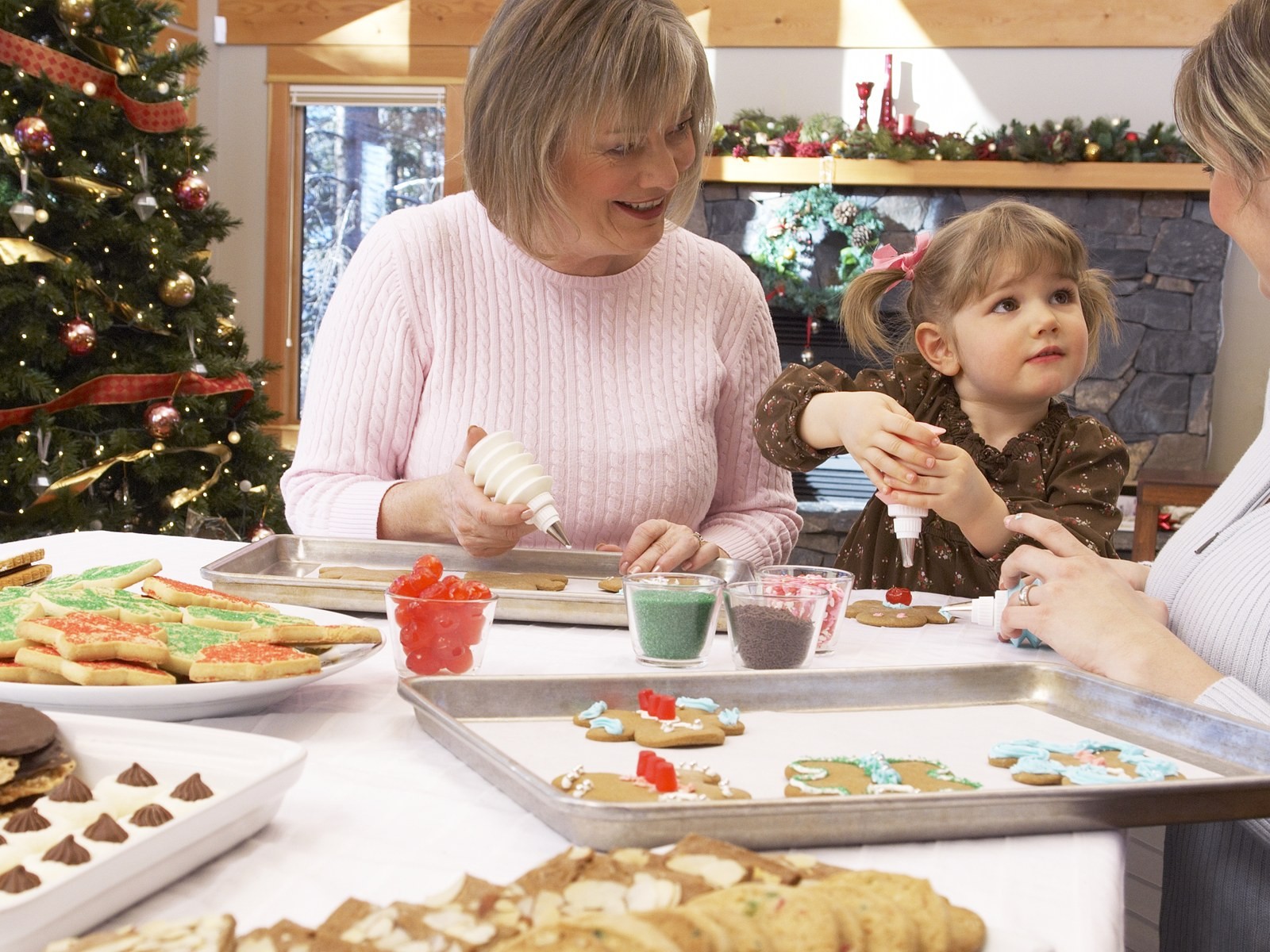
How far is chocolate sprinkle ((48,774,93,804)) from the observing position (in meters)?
0.63

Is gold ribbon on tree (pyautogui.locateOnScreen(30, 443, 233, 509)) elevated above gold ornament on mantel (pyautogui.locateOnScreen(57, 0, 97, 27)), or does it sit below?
below

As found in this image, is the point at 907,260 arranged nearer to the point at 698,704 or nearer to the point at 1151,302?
the point at 698,704

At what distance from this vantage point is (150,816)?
602 mm

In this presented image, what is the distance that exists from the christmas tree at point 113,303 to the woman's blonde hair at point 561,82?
82.8 inches

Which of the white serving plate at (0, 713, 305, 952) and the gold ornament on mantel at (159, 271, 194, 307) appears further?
the gold ornament on mantel at (159, 271, 194, 307)

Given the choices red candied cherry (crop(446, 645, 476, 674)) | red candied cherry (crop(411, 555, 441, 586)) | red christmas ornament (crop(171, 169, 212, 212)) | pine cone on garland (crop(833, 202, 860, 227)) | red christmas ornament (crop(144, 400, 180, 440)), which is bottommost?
red christmas ornament (crop(144, 400, 180, 440))

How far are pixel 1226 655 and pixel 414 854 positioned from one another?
35.2 inches

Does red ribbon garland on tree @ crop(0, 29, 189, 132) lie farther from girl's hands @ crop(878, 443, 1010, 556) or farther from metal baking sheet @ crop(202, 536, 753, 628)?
girl's hands @ crop(878, 443, 1010, 556)

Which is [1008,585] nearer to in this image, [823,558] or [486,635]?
[486,635]

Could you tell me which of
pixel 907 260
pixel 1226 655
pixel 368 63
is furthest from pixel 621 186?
pixel 368 63

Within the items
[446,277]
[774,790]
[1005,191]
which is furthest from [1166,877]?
[1005,191]

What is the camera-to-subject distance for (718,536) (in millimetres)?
1868

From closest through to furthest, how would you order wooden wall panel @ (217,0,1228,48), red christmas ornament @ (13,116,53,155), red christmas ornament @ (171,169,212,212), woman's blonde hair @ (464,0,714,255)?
woman's blonde hair @ (464,0,714,255) → red christmas ornament @ (13,116,53,155) → red christmas ornament @ (171,169,212,212) → wooden wall panel @ (217,0,1228,48)

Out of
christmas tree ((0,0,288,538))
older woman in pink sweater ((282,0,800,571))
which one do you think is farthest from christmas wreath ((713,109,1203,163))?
older woman in pink sweater ((282,0,800,571))
